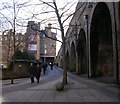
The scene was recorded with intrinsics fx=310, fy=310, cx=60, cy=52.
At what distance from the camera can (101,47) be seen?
32.0m

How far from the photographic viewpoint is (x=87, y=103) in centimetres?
1264

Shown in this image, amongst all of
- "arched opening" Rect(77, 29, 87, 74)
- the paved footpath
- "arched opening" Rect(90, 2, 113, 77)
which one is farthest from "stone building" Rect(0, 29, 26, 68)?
the paved footpath

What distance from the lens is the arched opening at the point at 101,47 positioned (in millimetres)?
30970

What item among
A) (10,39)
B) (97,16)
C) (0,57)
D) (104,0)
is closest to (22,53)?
(10,39)

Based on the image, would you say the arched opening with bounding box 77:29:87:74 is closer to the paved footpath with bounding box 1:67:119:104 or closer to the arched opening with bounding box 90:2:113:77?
the arched opening with bounding box 90:2:113:77

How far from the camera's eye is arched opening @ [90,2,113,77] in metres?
31.0

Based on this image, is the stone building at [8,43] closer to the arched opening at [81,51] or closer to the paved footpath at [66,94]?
the arched opening at [81,51]

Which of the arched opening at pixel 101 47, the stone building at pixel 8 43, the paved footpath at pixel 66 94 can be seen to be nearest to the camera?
the paved footpath at pixel 66 94

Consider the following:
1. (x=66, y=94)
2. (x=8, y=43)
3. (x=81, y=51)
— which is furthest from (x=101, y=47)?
(x=66, y=94)

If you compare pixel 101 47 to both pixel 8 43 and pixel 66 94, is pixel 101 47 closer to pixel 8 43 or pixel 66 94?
pixel 8 43

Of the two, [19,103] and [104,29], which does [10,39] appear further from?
[19,103]

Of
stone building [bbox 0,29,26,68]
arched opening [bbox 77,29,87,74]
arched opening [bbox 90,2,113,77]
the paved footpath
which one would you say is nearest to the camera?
the paved footpath

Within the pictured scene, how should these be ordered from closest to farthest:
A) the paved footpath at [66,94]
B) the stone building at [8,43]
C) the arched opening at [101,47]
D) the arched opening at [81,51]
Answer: the paved footpath at [66,94], the arched opening at [101,47], the stone building at [8,43], the arched opening at [81,51]

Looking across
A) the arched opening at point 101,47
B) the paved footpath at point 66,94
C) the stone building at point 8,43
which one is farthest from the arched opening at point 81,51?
→ the paved footpath at point 66,94
